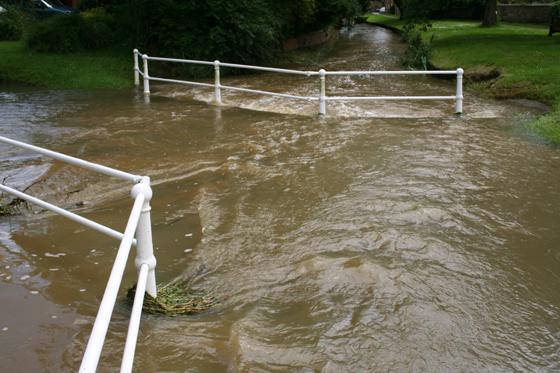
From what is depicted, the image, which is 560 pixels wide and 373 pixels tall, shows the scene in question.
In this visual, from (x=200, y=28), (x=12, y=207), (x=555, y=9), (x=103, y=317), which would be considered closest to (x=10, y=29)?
(x=200, y=28)

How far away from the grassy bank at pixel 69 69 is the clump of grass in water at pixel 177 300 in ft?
44.1

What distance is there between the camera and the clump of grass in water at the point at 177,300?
3.87 m

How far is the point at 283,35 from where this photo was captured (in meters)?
26.1

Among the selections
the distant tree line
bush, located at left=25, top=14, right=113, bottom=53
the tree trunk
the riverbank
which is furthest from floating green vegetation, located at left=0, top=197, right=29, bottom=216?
the tree trunk

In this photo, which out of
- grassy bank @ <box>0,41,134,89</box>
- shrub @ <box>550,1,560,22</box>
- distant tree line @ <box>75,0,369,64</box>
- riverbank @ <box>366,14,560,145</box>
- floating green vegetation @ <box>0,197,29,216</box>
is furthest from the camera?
shrub @ <box>550,1,560,22</box>

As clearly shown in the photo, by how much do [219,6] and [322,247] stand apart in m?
14.8

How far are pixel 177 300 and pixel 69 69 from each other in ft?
52.0

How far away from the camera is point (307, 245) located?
5262mm

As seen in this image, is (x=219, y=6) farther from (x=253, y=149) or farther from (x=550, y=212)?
(x=550, y=212)

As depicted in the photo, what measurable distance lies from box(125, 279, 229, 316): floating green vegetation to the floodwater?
0.08 m

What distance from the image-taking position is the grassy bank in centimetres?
1652

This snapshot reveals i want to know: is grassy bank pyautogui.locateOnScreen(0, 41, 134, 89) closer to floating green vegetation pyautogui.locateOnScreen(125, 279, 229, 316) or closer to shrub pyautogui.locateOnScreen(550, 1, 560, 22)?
floating green vegetation pyautogui.locateOnScreen(125, 279, 229, 316)

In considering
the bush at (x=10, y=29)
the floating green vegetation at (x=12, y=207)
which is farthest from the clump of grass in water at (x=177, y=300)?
the bush at (x=10, y=29)

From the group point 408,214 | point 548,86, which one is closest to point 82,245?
point 408,214
